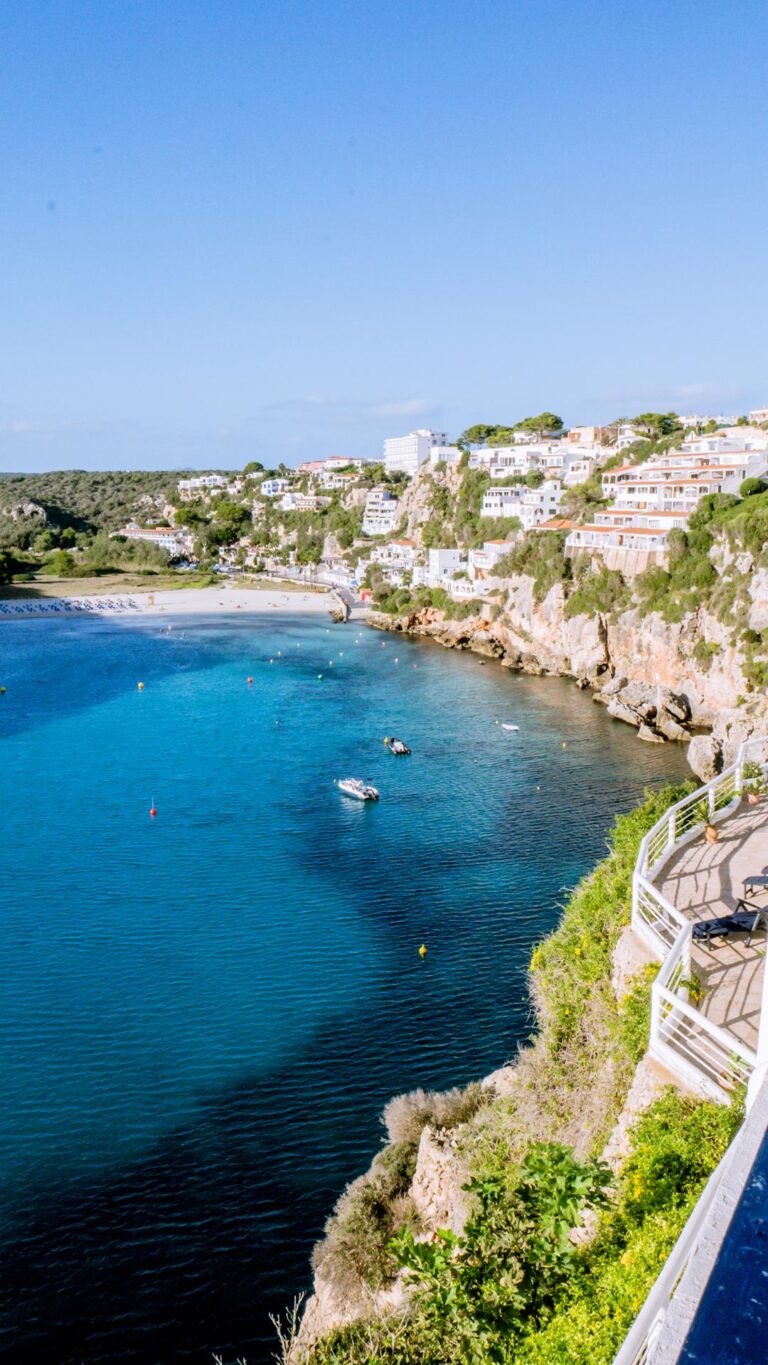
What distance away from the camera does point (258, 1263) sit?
17672 mm

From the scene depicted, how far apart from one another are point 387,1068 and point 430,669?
5783 centimetres

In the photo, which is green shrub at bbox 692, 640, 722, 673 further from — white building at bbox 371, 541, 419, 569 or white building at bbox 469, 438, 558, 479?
white building at bbox 371, 541, 419, 569

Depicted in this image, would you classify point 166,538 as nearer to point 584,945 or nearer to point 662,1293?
point 584,945

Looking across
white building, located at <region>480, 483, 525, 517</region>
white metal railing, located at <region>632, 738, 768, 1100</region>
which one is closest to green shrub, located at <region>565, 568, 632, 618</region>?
white building, located at <region>480, 483, 525, 517</region>

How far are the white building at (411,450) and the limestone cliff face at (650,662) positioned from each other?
92.0m

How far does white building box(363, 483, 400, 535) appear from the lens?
145500 millimetres

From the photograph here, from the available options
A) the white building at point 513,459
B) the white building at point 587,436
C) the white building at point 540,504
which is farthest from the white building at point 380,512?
the white building at point 540,504

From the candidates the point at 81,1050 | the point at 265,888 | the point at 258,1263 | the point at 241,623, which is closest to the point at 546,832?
the point at 265,888

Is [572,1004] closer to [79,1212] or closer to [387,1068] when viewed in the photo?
[387,1068]

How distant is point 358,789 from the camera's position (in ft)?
147

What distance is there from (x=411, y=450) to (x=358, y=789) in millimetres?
140607

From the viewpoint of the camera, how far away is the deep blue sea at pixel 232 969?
17.8 metres

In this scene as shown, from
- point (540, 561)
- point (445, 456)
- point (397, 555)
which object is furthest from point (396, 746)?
point (445, 456)

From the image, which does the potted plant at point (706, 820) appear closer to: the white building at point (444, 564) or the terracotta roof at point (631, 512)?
the terracotta roof at point (631, 512)
